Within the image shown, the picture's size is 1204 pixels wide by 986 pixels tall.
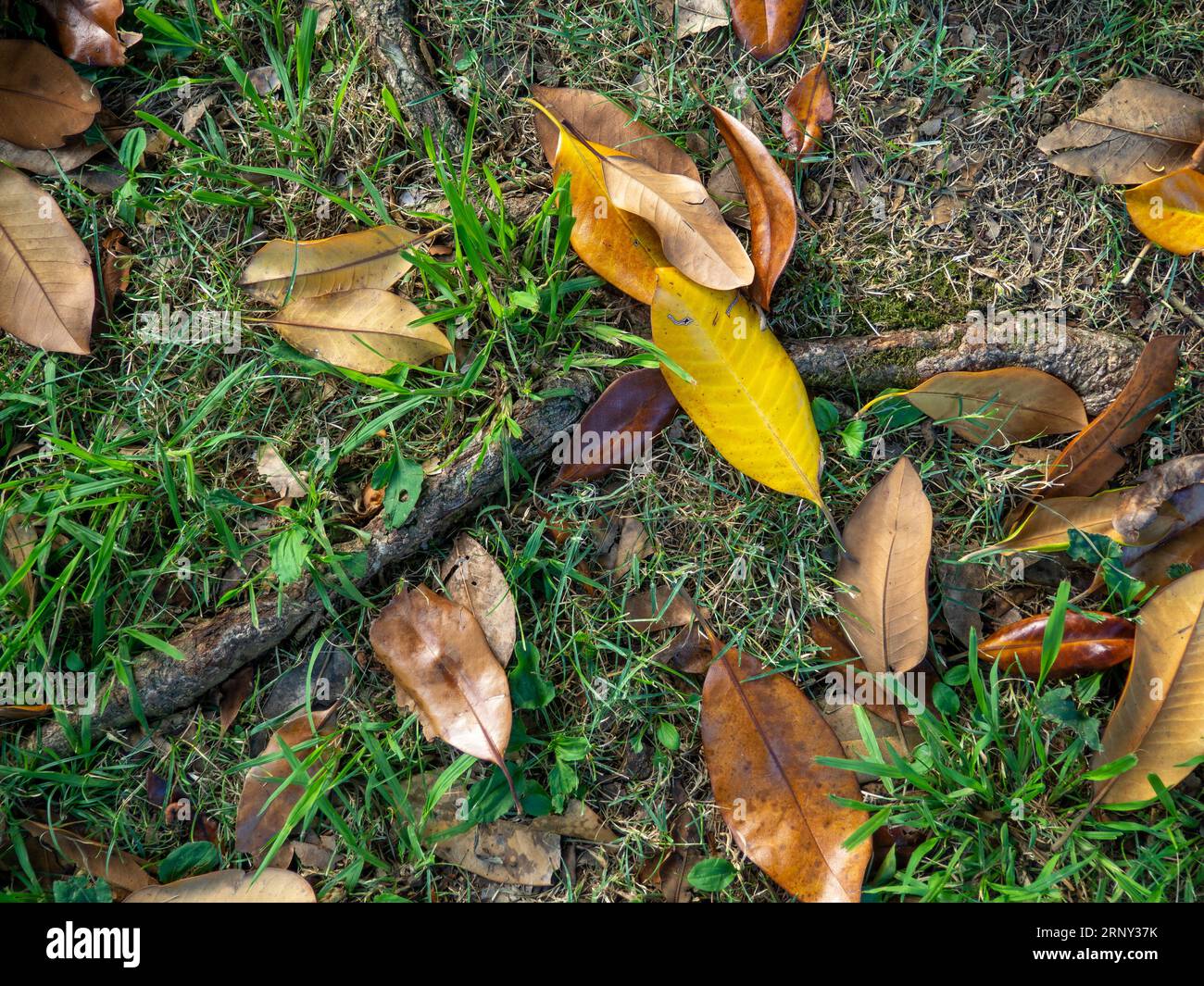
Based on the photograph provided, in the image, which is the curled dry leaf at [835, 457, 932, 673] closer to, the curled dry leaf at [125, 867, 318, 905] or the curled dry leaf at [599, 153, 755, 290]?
the curled dry leaf at [599, 153, 755, 290]

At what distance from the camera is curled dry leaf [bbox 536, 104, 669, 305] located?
2.18m

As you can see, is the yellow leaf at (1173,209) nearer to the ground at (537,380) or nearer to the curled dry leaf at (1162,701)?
the ground at (537,380)

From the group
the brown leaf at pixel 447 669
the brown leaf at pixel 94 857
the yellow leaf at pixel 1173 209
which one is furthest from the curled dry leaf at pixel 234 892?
the yellow leaf at pixel 1173 209

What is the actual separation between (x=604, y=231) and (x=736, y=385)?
555mm

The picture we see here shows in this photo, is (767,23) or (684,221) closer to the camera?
(684,221)

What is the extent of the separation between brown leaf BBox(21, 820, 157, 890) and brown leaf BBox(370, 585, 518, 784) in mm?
880

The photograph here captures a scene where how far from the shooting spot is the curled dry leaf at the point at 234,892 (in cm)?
216

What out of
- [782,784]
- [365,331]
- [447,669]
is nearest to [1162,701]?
[782,784]

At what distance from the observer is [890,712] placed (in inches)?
85.7

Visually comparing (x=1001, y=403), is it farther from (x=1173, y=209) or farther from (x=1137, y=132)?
(x=1137, y=132)

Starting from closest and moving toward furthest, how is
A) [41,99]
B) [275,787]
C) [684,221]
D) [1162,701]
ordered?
1. [1162,701]
2. [684,221]
3. [275,787]
4. [41,99]

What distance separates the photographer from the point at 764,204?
2.21m

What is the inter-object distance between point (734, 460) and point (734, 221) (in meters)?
0.69

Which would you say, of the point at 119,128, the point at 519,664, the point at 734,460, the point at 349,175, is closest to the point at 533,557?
the point at 519,664
